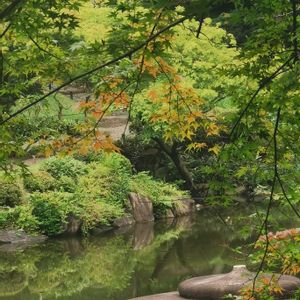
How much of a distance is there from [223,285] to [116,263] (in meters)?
3.86

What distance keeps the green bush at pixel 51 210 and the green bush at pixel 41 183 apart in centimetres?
77

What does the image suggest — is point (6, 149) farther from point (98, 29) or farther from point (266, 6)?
point (98, 29)

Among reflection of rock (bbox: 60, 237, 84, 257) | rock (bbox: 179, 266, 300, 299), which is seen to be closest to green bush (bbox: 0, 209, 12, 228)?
reflection of rock (bbox: 60, 237, 84, 257)

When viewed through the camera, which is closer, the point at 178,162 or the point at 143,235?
the point at 143,235

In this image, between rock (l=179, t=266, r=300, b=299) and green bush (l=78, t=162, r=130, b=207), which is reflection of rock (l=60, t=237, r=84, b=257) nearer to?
green bush (l=78, t=162, r=130, b=207)

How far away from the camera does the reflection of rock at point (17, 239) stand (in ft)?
38.1

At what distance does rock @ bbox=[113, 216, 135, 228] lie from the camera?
13716 millimetres

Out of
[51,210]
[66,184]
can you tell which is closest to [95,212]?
[51,210]

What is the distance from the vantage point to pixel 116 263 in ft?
32.9

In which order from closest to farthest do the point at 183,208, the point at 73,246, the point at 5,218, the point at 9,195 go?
the point at 73,246
the point at 5,218
the point at 9,195
the point at 183,208

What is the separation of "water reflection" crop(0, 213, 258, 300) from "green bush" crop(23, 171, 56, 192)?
1.97 metres

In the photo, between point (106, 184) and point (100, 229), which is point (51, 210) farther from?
point (106, 184)

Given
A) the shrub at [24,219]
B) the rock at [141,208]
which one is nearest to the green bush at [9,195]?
the shrub at [24,219]

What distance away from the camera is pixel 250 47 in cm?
279
